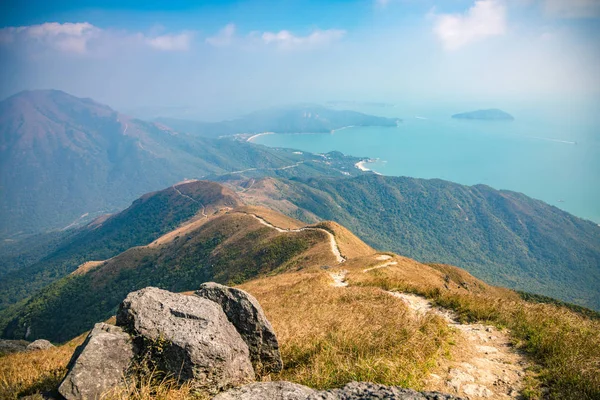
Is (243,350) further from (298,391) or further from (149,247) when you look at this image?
(149,247)

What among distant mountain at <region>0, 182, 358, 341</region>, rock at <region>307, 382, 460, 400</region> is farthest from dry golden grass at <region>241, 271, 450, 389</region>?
distant mountain at <region>0, 182, 358, 341</region>

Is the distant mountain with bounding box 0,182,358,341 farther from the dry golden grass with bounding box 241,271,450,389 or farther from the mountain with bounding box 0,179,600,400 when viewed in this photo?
→ the dry golden grass with bounding box 241,271,450,389

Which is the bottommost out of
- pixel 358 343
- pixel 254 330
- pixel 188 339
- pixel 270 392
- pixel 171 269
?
pixel 171 269

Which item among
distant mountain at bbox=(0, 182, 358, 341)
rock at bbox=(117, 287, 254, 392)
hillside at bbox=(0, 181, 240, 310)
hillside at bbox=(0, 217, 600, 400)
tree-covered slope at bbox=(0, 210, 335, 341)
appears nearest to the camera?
rock at bbox=(117, 287, 254, 392)

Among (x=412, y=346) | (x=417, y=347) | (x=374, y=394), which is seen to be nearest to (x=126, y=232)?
(x=412, y=346)

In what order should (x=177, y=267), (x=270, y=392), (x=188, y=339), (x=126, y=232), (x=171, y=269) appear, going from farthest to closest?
(x=126, y=232), (x=171, y=269), (x=177, y=267), (x=188, y=339), (x=270, y=392)

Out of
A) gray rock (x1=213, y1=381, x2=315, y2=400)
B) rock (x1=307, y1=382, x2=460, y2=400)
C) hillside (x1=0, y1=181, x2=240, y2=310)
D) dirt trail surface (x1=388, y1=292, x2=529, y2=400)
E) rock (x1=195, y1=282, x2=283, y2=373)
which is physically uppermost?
rock (x1=307, y1=382, x2=460, y2=400)

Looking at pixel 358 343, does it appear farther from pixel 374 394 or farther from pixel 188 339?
pixel 188 339

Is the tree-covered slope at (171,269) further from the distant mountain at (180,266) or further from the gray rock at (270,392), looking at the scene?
the gray rock at (270,392)
